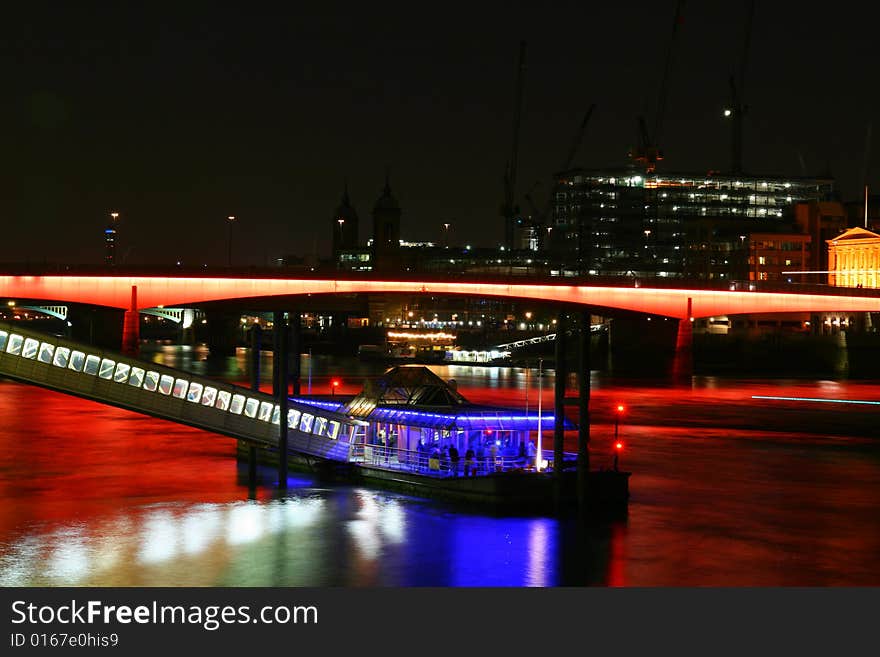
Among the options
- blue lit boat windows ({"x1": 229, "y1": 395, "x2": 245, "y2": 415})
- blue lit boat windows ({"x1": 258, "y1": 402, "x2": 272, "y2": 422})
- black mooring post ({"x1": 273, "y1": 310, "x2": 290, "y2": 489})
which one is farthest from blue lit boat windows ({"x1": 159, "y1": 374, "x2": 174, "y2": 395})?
black mooring post ({"x1": 273, "y1": 310, "x2": 290, "y2": 489})

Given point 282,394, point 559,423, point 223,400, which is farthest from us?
point 223,400

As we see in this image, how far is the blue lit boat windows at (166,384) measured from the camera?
49.2 meters

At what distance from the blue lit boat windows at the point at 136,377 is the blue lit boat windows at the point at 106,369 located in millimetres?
736

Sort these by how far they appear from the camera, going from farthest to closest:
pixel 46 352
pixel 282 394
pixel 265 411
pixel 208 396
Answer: pixel 265 411, pixel 208 396, pixel 282 394, pixel 46 352

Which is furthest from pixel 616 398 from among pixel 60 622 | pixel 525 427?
pixel 60 622

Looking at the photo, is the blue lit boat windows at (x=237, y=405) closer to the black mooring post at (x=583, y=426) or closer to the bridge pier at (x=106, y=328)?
the black mooring post at (x=583, y=426)

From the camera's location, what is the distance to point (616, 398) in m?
101

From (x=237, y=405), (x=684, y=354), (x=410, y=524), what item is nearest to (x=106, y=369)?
(x=237, y=405)

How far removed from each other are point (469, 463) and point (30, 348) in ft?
53.6

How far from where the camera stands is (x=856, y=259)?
607 feet

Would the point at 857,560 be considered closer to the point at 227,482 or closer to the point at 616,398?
the point at 227,482

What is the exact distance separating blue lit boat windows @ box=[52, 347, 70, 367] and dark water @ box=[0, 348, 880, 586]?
510 centimetres

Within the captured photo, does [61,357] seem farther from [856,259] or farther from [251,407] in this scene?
[856,259]

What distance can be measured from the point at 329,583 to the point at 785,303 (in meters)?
108
